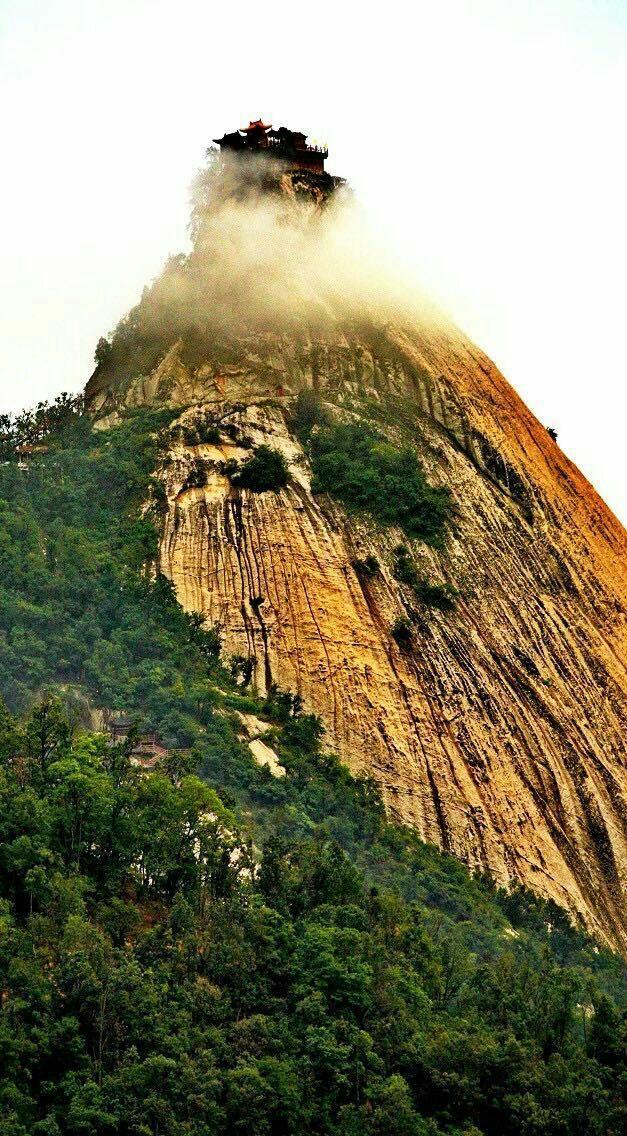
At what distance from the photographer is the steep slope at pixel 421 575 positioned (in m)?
73.8

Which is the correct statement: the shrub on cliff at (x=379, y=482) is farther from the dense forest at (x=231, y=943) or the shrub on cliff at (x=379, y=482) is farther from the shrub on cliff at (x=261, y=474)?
the dense forest at (x=231, y=943)

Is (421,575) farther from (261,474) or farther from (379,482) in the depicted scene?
(261,474)

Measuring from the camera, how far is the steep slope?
73.8 metres

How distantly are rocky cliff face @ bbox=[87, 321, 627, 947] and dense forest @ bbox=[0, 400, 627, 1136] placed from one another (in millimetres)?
2410

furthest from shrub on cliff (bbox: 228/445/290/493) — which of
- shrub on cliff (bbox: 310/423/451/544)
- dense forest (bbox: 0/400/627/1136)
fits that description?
dense forest (bbox: 0/400/627/1136)

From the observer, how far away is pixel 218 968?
5550cm

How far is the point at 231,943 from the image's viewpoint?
56.4 meters

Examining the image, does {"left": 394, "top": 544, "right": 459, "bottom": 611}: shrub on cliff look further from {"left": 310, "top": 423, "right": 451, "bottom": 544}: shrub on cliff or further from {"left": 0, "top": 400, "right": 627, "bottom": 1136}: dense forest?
{"left": 0, "top": 400, "right": 627, "bottom": 1136}: dense forest

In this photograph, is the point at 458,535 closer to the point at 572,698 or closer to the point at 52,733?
the point at 572,698

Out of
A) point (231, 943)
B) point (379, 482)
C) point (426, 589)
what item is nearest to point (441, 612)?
point (426, 589)

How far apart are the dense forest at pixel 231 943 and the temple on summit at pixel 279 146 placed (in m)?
26.0

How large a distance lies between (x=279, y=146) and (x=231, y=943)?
152 ft

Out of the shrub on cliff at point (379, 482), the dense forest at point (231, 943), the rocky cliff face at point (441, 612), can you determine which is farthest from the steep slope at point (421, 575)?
the dense forest at point (231, 943)

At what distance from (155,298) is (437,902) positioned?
32.9 metres
